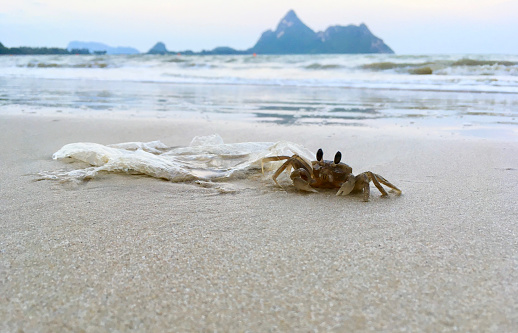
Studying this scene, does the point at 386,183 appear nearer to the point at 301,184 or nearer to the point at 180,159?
the point at 301,184

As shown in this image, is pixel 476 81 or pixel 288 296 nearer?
pixel 288 296

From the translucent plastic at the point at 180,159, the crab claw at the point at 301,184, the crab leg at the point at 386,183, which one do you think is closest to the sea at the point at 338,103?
the translucent plastic at the point at 180,159

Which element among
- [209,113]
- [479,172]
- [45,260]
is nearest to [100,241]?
[45,260]

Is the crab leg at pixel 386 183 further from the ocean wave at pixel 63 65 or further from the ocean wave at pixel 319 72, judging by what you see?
the ocean wave at pixel 63 65

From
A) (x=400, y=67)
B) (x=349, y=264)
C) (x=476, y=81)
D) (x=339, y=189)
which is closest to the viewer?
(x=349, y=264)

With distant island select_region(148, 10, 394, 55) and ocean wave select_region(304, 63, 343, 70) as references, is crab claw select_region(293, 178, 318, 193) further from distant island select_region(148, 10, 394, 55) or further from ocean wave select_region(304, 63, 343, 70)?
distant island select_region(148, 10, 394, 55)

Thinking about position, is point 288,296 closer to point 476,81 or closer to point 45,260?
point 45,260

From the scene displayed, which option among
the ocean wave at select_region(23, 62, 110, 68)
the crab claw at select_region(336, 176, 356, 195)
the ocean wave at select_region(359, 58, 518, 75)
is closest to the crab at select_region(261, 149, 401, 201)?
the crab claw at select_region(336, 176, 356, 195)
